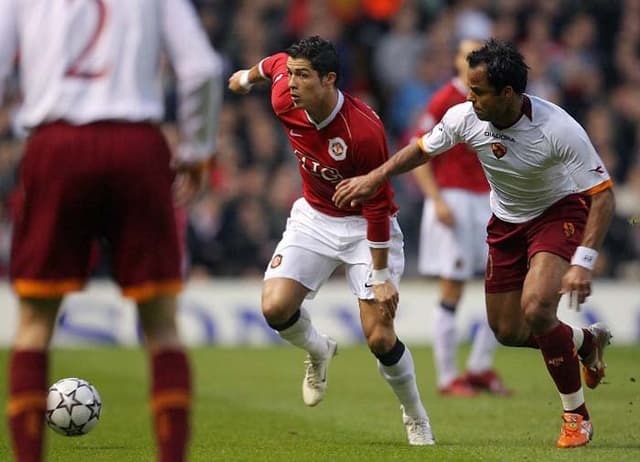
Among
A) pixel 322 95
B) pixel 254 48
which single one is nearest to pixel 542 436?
pixel 322 95

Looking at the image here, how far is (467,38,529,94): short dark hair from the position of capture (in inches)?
259

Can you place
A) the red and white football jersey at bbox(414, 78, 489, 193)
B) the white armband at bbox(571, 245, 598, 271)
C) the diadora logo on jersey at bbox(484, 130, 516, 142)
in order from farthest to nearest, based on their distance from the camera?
the red and white football jersey at bbox(414, 78, 489, 193) < the diadora logo on jersey at bbox(484, 130, 516, 142) < the white armband at bbox(571, 245, 598, 271)

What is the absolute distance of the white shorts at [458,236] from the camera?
11039 mm

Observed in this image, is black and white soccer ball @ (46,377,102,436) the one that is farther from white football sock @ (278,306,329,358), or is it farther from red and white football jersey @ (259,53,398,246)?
red and white football jersey @ (259,53,398,246)

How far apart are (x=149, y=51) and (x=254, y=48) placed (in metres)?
13.5

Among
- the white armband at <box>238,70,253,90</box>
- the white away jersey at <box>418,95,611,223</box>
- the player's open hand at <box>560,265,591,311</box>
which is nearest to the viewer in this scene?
the player's open hand at <box>560,265,591,311</box>

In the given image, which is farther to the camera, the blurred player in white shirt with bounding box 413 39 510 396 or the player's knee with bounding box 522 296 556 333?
the blurred player in white shirt with bounding box 413 39 510 396

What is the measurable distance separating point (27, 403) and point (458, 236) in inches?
265

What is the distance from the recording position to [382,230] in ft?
23.3

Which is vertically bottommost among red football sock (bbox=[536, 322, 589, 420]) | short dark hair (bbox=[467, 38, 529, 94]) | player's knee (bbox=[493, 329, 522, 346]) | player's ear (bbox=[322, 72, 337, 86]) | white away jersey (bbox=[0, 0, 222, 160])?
Result: red football sock (bbox=[536, 322, 589, 420])

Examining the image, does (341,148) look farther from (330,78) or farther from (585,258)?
(585,258)

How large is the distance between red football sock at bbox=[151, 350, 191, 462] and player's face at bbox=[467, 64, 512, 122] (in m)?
2.59

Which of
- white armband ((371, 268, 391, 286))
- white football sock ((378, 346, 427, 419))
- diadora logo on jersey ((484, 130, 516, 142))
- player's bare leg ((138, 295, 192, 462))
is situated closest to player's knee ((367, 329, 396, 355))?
white football sock ((378, 346, 427, 419))

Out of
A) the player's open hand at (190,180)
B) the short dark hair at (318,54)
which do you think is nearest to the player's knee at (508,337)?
the short dark hair at (318,54)
